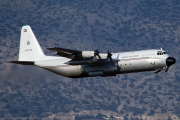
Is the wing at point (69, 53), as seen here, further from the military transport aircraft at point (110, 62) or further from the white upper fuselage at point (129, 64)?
the white upper fuselage at point (129, 64)

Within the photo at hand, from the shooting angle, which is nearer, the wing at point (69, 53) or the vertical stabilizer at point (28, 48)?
the wing at point (69, 53)

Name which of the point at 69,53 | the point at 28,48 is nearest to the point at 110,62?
the point at 69,53

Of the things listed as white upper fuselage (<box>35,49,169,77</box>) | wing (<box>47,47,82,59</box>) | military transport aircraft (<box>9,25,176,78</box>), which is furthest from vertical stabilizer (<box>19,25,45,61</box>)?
wing (<box>47,47,82,59</box>)

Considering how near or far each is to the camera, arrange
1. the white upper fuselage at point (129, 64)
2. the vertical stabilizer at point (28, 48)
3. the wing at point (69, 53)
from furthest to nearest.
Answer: the vertical stabilizer at point (28, 48)
the white upper fuselage at point (129, 64)
the wing at point (69, 53)

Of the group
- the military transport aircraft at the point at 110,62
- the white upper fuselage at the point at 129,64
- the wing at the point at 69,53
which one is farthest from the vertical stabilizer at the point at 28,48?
the wing at the point at 69,53

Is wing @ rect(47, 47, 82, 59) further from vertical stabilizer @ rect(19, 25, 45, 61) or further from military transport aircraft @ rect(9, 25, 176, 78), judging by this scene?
vertical stabilizer @ rect(19, 25, 45, 61)

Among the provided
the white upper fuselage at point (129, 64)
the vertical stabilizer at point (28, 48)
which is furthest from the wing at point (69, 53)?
the vertical stabilizer at point (28, 48)

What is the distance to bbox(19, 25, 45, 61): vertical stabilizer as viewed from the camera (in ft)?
355

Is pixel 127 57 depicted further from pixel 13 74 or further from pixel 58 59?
pixel 13 74

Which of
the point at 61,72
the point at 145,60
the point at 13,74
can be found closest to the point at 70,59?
the point at 61,72

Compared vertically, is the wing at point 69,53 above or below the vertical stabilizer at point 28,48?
below

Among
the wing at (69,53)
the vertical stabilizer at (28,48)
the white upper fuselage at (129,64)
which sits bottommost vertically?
the white upper fuselage at (129,64)

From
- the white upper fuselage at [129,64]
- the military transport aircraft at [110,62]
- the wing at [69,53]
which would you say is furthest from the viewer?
the white upper fuselage at [129,64]

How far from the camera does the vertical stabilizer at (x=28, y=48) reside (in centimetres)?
10819
